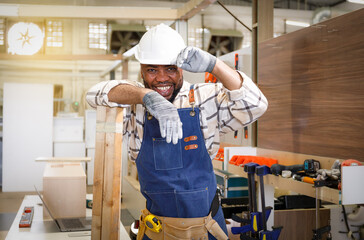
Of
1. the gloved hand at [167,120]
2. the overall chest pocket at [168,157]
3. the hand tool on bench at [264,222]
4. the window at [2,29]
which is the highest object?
the window at [2,29]

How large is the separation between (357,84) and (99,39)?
35.7 ft

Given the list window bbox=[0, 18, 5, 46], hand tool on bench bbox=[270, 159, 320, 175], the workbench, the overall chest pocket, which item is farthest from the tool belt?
window bbox=[0, 18, 5, 46]

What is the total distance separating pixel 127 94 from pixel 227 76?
1.44ft

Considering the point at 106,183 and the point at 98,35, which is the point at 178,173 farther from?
the point at 98,35

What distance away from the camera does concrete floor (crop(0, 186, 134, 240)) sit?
5.31 metres

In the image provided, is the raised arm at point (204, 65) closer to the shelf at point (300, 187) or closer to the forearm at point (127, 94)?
the forearm at point (127, 94)

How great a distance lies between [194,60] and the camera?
1.50m

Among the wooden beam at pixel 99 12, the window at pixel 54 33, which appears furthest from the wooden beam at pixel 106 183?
the window at pixel 54 33

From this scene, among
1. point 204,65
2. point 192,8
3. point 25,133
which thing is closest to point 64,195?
point 204,65

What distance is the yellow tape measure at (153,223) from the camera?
1.74 m

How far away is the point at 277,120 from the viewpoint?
3213mm

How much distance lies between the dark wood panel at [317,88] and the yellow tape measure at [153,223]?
4.34ft

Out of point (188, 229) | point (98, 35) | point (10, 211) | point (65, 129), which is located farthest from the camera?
point (98, 35)

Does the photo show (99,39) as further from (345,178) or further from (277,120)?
(345,178)
